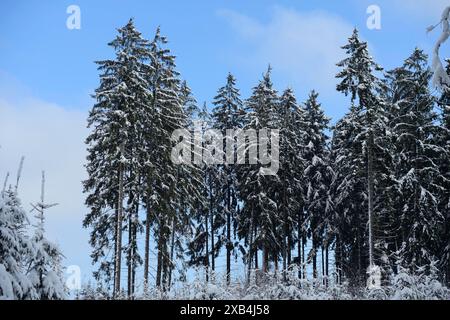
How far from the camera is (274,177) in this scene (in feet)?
135

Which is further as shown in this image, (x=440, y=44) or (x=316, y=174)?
(x=316, y=174)

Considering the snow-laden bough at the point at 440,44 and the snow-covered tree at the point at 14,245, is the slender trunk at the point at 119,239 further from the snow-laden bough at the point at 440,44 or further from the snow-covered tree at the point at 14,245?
the snow-laden bough at the point at 440,44

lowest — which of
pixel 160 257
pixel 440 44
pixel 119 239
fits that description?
pixel 160 257

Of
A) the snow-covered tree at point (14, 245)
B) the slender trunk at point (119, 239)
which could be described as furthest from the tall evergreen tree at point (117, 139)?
the snow-covered tree at point (14, 245)

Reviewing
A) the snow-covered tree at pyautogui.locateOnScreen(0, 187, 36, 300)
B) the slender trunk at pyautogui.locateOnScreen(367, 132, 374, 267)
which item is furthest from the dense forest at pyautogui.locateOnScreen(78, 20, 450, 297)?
the snow-covered tree at pyautogui.locateOnScreen(0, 187, 36, 300)

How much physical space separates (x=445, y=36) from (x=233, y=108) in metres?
35.6

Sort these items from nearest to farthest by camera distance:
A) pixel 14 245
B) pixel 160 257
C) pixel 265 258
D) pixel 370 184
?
1. pixel 14 245
2. pixel 370 184
3. pixel 160 257
4. pixel 265 258

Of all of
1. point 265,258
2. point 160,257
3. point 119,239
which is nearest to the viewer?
point 119,239

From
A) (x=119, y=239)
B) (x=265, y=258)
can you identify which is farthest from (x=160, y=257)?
(x=265, y=258)

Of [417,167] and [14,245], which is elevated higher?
[417,167]

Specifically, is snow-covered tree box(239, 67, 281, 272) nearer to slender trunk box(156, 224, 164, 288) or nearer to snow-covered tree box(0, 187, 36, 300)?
slender trunk box(156, 224, 164, 288)

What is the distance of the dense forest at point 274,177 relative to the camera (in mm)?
30766

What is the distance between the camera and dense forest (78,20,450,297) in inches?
1211

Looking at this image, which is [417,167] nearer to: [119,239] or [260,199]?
[260,199]
